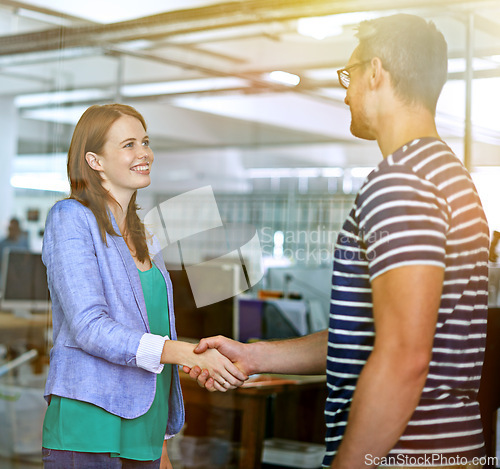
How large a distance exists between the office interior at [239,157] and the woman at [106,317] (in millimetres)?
114

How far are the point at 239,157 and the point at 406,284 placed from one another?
3.23 metres

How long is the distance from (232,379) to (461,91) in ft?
3.90

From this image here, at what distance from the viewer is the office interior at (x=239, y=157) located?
6.61 feet

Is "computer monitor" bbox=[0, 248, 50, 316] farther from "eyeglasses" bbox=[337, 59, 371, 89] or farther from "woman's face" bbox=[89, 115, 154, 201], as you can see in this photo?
"eyeglasses" bbox=[337, 59, 371, 89]

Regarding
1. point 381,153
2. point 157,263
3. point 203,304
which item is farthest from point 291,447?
point 381,153

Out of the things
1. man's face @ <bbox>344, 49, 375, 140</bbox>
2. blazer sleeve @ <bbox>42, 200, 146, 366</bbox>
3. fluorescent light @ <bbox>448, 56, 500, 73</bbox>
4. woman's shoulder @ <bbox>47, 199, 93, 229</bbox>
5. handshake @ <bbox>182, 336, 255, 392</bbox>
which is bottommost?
handshake @ <bbox>182, 336, 255, 392</bbox>

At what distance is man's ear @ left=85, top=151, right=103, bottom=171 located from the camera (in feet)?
5.22

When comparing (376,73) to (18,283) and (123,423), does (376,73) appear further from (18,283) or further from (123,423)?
(18,283)

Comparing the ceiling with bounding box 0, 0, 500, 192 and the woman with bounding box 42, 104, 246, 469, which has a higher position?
the ceiling with bounding box 0, 0, 500, 192

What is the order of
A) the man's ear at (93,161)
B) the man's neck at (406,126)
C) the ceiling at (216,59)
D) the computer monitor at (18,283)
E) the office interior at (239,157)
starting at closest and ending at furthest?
the man's neck at (406,126) → the man's ear at (93,161) → the office interior at (239,157) → the ceiling at (216,59) → the computer monitor at (18,283)

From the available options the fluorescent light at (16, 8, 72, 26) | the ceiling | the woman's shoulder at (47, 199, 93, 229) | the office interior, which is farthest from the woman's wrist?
the fluorescent light at (16, 8, 72, 26)

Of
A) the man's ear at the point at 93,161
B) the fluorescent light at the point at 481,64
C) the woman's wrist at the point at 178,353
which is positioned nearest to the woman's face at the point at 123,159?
the man's ear at the point at 93,161

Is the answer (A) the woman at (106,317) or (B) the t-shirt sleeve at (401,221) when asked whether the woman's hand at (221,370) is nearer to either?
(A) the woman at (106,317)

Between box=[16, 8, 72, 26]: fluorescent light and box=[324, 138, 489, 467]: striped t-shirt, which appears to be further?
box=[16, 8, 72, 26]: fluorescent light
